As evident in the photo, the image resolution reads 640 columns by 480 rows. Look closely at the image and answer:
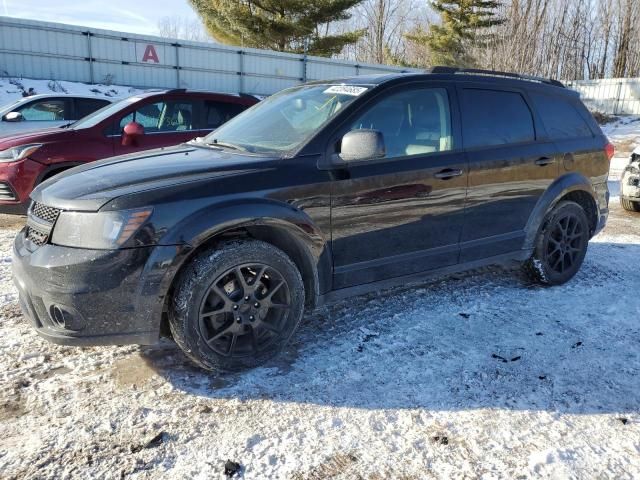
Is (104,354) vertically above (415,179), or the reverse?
(415,179)

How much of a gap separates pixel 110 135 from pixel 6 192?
1.36m

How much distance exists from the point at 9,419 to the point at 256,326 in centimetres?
132

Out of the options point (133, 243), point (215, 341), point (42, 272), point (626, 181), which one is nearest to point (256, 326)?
point (215, 341)

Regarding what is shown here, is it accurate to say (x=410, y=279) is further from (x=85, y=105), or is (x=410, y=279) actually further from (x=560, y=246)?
(x=85, y=105)

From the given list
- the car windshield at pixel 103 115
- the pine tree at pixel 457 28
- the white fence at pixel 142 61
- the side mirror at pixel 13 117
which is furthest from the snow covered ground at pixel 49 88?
the pine tree at pixel 457 28

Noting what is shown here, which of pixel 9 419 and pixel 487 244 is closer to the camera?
pixel 9 419

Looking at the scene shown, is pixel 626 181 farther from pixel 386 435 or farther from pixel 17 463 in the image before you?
pixel 17 463

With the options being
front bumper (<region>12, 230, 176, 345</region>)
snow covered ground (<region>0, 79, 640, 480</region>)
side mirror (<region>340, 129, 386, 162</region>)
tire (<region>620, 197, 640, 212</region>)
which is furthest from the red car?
tire (<region>620, 197, 640, 212</region>)

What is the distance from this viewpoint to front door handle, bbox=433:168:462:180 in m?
3.69

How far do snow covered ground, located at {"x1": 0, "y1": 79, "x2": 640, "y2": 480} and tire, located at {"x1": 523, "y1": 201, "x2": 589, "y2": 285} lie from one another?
1.87 feet

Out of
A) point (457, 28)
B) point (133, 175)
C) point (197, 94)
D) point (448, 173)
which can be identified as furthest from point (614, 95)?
point (133, 175)

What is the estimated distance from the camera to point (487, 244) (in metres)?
4.10

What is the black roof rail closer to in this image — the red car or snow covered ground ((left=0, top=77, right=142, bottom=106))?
the red car

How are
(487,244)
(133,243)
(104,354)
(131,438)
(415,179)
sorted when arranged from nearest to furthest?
(131,438) → (133,243) → (104,354) → (415,179) → (487,244)
